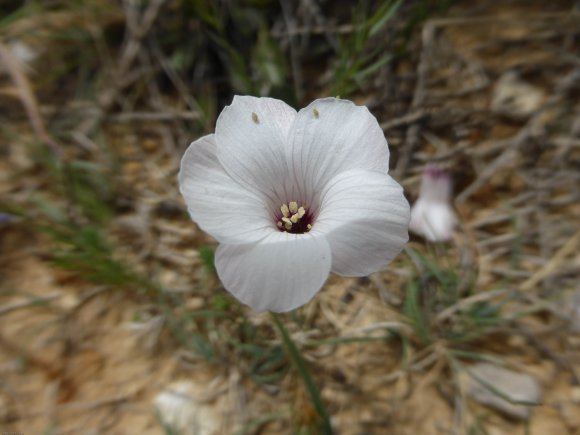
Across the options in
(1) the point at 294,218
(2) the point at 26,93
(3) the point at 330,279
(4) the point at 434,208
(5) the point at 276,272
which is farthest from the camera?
(2) the point at 26,93

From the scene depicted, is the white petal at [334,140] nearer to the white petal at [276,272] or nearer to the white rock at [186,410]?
the white petal at [276,272]

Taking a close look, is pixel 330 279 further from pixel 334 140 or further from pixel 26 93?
pixel 26 93

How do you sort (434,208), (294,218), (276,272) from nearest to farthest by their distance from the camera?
(276,272) → (294,218) → (434,208)

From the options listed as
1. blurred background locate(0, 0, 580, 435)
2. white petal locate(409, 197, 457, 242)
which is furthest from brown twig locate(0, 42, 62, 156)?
Answer: white petal locate(409, 197, 457, 242)

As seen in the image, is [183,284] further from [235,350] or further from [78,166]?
[78,166]

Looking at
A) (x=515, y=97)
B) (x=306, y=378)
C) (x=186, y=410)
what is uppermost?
(x=515, y=97)

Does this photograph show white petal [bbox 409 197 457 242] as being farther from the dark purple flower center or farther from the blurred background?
the dark purple flower center

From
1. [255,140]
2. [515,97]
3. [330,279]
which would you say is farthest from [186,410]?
[515,97]
